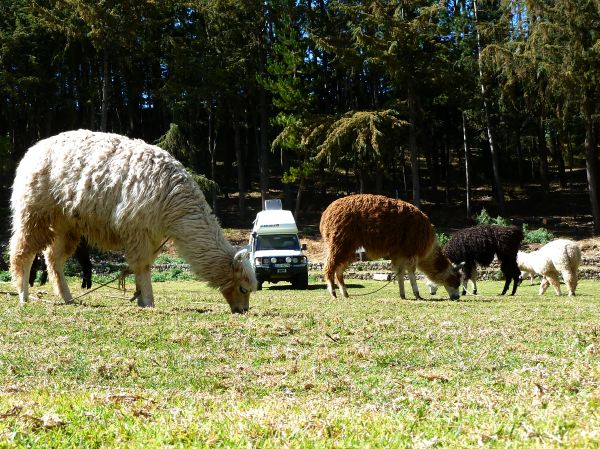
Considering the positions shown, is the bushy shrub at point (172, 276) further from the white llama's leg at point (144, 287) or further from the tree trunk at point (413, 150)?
the white llama's leg at point (144, 287)

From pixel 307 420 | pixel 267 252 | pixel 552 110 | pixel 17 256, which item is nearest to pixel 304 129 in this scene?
pixel 552 110

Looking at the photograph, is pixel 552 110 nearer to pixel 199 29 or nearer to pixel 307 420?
pixel 199 29

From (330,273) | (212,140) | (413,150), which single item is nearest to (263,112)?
(212,140)

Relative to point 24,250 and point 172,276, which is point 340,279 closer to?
point 24,250

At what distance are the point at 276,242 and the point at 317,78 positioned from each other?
64.4 ft

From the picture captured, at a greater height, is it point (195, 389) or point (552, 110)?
point (552, 110)

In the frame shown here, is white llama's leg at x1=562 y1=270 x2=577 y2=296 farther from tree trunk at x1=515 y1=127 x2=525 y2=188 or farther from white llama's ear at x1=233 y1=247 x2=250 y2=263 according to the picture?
tree trunk at x1=515 y1=127 x2=525 y2=188

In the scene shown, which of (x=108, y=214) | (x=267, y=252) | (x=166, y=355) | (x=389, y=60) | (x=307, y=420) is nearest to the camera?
(x=307, y=420)

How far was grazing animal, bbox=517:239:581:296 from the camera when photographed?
18.4 metres

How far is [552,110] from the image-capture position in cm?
3872

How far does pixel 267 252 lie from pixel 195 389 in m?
18.9

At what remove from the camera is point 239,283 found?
10555mm

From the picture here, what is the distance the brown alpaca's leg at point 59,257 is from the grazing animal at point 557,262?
42.0ft

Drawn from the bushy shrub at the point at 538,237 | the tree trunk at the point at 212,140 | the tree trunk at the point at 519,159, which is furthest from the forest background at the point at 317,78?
the bushy shrub at the point at 538,237
